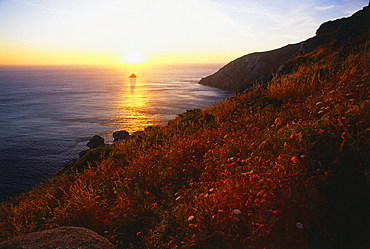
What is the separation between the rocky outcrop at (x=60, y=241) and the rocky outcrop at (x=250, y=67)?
10565 cm

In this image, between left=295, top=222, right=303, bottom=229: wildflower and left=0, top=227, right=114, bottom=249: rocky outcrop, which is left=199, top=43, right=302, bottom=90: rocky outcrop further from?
left=0, top=227, right=114, bottom=249: rocky outcrop

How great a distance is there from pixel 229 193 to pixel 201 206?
0.55 meters

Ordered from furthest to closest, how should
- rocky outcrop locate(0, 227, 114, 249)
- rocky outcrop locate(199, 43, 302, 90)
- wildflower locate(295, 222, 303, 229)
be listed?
rocky outcrop locate(199, 43, 302, 90) → rocky outcrop locate(0, 227, 114, 249) → wildflower locate(295, 222, 303, 229)

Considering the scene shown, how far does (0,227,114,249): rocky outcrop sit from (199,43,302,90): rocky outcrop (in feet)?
347

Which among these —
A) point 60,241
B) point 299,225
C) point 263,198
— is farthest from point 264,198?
point 60,241

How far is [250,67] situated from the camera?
115 m

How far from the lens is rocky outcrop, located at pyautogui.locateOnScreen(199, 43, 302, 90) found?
108 metres

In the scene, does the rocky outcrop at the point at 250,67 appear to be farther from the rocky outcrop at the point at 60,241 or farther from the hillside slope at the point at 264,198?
→ the rocky outcrop at the point at 60,241

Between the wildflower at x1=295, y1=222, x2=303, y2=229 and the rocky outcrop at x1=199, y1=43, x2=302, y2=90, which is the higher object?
the rocky outcrop at x1=199, y1=43, x2=302, y2=90

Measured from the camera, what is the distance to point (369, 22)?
86.1 ft

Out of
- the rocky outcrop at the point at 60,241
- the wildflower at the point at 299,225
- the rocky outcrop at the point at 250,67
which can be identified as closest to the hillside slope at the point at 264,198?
the wildflower at the point at 299,225

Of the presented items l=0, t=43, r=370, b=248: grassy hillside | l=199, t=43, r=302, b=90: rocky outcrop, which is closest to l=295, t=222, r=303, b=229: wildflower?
l=0, t=43, r=370, b=248: grassy hillside

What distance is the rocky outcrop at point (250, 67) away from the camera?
108m

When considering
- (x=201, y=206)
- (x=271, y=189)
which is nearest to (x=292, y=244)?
(x=271, y=189)
